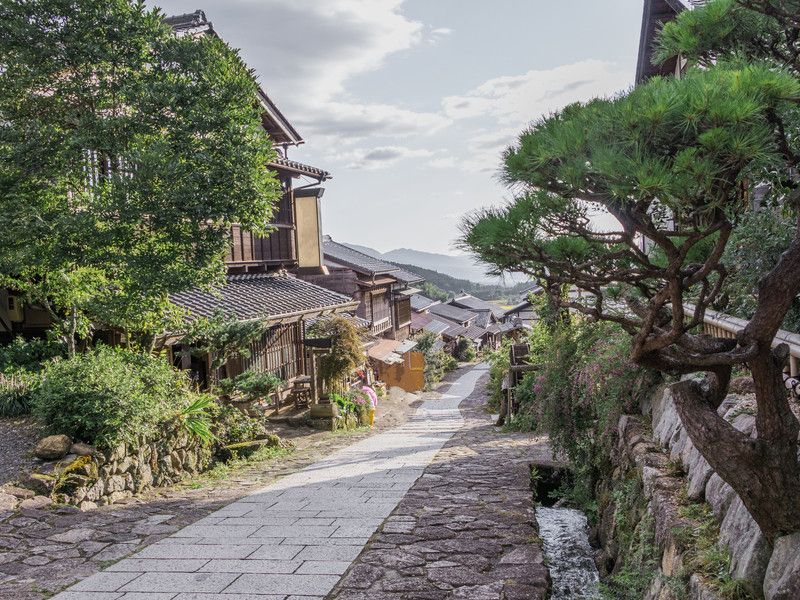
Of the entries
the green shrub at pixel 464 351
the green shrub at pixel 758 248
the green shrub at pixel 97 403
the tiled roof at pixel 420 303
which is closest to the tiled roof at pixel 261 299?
the green shrub at pixel 97 403

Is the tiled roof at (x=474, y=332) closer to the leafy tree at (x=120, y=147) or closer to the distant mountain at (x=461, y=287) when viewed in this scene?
the leafy tree at (x=120, y=147)

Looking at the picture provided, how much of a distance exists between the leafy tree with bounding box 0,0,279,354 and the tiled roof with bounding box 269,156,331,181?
9.66 meters

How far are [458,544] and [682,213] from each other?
4.26 m

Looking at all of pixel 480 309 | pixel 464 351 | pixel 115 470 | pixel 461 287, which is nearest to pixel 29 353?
pixel 115 470

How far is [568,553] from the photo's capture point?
7.54 meters

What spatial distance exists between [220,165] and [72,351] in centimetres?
397

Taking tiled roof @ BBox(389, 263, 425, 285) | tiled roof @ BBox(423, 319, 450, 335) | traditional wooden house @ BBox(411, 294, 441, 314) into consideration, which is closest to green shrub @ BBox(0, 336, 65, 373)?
tiled roof @ BBox(389, 263, 425, 285)

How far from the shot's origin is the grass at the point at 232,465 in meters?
10.1

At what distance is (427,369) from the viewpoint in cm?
3488

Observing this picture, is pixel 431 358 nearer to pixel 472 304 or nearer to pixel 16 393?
pixel 16 393

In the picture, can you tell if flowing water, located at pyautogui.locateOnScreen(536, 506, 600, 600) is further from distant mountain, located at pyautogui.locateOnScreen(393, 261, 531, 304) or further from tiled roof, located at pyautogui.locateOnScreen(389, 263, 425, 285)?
distant mountain, located at pyautogui.locateOnScreen(393, 261, 531, 304)

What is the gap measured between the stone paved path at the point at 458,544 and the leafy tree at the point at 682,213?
242cm

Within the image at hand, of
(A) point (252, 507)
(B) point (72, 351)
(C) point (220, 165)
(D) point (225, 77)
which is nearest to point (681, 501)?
(A) point (252, 507)

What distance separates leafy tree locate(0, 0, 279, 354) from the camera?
895 centimetres
